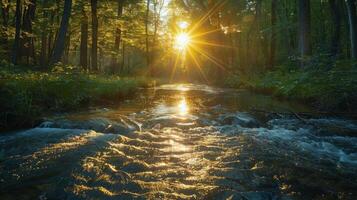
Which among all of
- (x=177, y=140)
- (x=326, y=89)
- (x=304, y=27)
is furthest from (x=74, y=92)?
(x=304, y=27)

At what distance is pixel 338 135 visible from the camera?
7309 mm

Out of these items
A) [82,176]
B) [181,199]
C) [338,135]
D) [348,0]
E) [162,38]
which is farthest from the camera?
[162,38]

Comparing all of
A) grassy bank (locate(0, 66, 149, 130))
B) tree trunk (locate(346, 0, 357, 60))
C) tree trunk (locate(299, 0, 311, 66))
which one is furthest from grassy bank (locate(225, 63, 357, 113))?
grassy bank (locate(0, 66, 149, 130))

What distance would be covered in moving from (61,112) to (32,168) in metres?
4.98

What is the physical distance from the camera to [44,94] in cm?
935

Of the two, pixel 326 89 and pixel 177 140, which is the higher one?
pixel 326 89

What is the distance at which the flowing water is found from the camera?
4102 millimetres

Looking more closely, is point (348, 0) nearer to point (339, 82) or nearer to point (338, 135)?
point (339, 82)

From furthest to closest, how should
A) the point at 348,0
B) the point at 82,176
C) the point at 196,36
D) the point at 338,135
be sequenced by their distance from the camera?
1. the point at 196,36
2. the point at 348,0
3. the point at 338,135
4. the point at 82,176

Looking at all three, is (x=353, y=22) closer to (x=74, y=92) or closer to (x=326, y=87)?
(x=326, y=87)

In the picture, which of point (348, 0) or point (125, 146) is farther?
point (348, 0)

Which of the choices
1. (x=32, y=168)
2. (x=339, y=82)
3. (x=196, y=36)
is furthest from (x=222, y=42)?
(x=32, y=168)

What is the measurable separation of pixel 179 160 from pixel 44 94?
585cm

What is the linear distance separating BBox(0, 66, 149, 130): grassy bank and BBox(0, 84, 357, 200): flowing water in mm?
602
